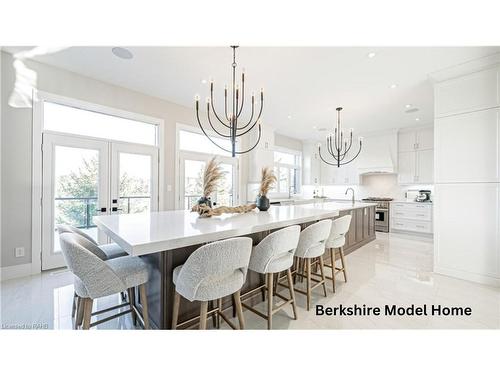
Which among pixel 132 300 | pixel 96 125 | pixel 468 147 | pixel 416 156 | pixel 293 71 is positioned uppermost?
pixel 293 71

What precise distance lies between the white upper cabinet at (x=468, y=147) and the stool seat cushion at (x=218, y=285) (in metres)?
3.18

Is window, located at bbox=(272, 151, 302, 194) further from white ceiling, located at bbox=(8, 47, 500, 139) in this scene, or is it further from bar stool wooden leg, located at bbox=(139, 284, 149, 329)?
bar stool wooden leg, located at bbox=(139, 284, 149, 329)

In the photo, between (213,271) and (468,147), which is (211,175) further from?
(468,147)

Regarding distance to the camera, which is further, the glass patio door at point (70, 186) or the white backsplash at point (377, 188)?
the white backsplash at point (377, 188)

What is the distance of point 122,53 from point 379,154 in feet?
20.7

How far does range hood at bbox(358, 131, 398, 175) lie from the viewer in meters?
5.89

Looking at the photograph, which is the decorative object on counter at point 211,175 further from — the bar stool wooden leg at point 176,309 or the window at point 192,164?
the window at point 192,164

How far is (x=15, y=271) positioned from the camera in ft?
8.83

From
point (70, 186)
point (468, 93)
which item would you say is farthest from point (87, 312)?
point (468, 93)

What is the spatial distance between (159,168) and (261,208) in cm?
239

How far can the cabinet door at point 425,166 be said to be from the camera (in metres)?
5.40

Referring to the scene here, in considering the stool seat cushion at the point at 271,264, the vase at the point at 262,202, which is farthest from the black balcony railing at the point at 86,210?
the stool seat cushion at the point at 271,264

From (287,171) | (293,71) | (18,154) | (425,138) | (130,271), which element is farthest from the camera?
(287,171)
